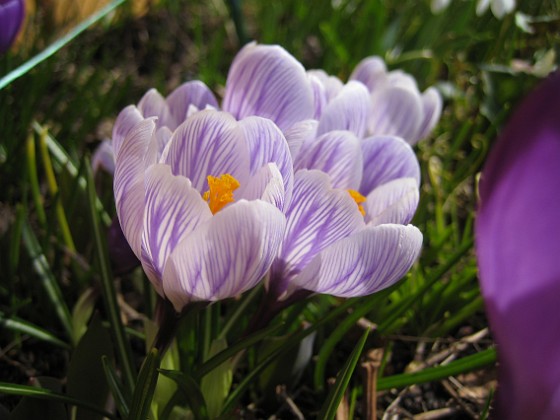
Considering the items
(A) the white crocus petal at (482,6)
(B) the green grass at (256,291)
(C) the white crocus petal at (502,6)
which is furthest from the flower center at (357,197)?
(A) the white crocus petal at (482,6)

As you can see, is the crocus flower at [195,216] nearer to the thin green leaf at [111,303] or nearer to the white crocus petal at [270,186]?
the white crocus petal at [270,186]

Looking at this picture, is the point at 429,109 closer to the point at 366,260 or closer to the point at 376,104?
the point at 376,104

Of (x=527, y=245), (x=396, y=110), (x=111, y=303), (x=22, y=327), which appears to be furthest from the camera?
(x=396, y=110)

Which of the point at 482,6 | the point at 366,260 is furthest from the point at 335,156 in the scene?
the point at 482,6

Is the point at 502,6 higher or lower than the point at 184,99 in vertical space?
lower

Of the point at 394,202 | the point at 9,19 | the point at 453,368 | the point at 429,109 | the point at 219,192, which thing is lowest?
the point at 453,368

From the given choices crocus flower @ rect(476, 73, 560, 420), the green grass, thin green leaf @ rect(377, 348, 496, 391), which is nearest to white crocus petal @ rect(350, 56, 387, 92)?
the green grass
